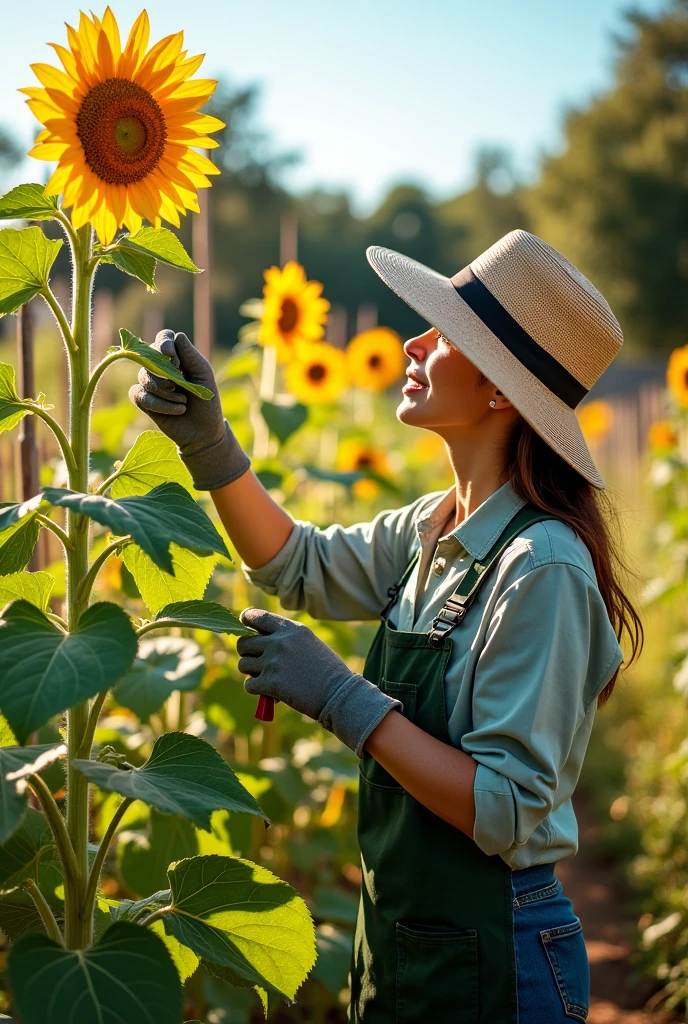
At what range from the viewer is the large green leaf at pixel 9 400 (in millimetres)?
1433

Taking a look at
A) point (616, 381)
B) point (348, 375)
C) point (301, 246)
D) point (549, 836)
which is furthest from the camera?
point (301, 246)

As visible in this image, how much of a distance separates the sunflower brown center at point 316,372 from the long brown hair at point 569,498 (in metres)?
2.54

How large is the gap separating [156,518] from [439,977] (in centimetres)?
98

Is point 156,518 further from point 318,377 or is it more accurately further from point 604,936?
point 604,936

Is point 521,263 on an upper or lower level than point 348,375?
upper

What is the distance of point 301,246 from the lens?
127 ft

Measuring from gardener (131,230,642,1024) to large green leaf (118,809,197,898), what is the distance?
0.63 metres

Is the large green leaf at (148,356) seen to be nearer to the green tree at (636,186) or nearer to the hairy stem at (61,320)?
the hairy stem at (61,320)

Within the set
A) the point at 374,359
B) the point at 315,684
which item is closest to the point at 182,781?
the point at 315,684

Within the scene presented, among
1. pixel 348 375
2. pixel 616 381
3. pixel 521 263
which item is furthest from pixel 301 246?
pixel 521 263

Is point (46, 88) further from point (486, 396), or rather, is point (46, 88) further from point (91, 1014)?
point (91, 1014)

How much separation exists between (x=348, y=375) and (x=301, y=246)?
34524 millimetres

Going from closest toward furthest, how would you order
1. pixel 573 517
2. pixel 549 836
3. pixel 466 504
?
pixel 549 836
pixel 573 517
pixel 466 504

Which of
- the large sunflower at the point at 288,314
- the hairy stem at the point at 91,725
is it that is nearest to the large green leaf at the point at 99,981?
the hairy stem at the point at 91,725
